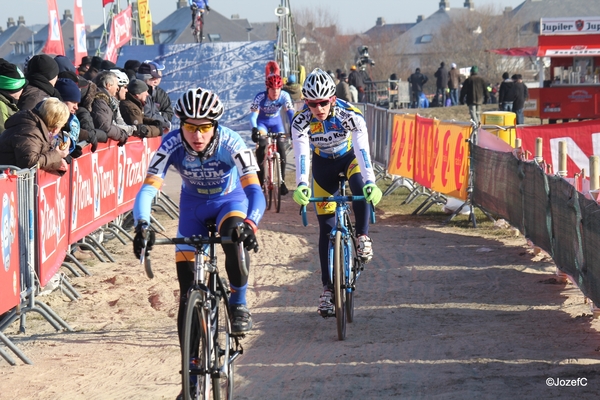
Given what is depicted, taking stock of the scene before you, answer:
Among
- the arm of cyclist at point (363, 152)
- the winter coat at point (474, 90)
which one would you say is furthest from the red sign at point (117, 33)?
the arm of cyclist at point (363, 152)

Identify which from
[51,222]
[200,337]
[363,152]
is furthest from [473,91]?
[200,337]

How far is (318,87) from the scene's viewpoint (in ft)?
25.2

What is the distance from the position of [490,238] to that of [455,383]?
21.6 feet

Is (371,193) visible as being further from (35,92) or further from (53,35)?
(53,35)

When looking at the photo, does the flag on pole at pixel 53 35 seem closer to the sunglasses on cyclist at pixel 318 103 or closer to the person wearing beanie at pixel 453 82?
the sunglasses on cyclist at pixel 318 103

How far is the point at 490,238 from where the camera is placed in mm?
12516

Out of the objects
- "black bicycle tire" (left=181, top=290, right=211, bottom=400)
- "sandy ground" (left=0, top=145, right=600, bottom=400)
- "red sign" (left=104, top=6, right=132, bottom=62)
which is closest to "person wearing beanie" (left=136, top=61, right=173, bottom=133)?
"sandy ground" (left=0, top=145, right=600, bottom=400)

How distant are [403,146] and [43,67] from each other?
874 centimetres

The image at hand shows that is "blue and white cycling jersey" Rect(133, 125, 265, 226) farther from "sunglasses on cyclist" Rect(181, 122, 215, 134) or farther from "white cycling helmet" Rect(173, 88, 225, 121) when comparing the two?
"white cycling helmet" Rect(173, 88, 225, 121)

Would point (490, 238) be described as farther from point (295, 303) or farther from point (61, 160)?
point (61, 160)

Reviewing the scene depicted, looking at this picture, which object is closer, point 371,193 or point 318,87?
point 371,193

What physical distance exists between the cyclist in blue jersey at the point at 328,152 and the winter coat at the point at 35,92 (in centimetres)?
282

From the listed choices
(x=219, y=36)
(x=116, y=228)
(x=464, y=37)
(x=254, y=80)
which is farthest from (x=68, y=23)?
(x=116, y=228)

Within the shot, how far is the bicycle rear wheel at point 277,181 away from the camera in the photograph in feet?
49.5
